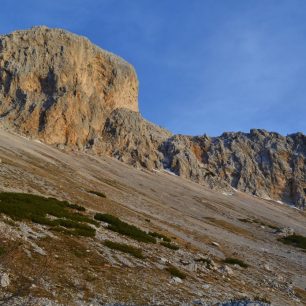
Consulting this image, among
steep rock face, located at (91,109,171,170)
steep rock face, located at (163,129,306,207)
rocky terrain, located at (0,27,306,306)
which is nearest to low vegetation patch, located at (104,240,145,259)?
rocky terrain, located at (0,27,306,306)

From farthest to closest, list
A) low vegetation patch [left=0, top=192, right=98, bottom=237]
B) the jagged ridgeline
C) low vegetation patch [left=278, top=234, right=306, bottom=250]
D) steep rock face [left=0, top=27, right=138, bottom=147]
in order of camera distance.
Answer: the jagged ridgeline < steep rock face [left=0, top=27, right=138, bottom=147] < low vegetation patch [left=278, top=234, right=306, bottom=250] < low vegetation patch [left=0, top=192, right=98, bottom=237]

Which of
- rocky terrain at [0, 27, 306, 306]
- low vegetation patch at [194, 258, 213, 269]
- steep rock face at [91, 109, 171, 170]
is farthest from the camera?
steep rock face at [91, 109, 171, 170]

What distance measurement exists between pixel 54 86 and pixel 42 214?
111 meters

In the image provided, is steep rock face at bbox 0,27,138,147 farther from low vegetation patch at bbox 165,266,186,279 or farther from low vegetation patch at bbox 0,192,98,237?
low vegetation patch at bbox 165,266,186,279

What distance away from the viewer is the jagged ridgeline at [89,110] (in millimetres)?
128375

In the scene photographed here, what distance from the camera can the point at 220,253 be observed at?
3719 centimetres

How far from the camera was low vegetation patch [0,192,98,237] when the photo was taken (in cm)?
2539

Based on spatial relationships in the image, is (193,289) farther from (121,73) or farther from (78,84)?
(121,73)

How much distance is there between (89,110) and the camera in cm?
13925

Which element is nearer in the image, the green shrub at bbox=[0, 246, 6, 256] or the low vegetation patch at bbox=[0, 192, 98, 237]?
the green shrub at bbox=[0, 246, 6, 256]

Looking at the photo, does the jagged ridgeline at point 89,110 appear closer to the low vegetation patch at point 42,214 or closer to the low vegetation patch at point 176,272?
the low vegetation patch at point 42,214

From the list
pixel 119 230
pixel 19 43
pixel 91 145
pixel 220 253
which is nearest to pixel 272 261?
pixel 220 253

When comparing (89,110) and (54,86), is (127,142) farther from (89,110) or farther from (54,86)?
(54,86)

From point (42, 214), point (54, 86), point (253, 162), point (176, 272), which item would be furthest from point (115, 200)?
point (253, 162)
